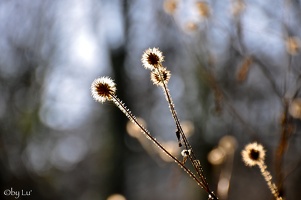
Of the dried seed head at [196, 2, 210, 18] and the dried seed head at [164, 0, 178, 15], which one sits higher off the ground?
the dried seed head at [164, 0, 178, 15]

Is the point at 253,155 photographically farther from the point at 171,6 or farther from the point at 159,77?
the point at 171,6

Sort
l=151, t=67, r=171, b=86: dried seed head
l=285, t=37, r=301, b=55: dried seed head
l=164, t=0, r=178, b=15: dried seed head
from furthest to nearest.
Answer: l=164, t=0, r=178, b=15: dried seed head
l=285, t=37, r=301, b=55: dried seed head
l=151, t=67, r=171, b=86: dried seed head

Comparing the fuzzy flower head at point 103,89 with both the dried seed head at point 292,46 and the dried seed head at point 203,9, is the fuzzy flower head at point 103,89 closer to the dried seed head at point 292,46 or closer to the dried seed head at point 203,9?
the dried seed head at point 292,46

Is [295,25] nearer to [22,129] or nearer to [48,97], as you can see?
[22,129]

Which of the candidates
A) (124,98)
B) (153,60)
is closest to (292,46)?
(153,60)

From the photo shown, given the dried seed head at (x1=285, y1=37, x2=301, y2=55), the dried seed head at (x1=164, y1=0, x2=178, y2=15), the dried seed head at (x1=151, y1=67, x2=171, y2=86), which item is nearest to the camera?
the dried seed head at (x1=151, y1=67, x2=171, y2=86)

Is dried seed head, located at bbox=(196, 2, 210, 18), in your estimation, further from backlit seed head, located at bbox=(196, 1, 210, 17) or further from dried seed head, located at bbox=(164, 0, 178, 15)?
dried seed head, located at bbox=(164, 0, 178, 15)

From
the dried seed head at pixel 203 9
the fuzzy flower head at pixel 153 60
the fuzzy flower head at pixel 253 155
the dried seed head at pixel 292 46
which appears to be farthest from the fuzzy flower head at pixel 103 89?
the dried seed head at pixel 203 9

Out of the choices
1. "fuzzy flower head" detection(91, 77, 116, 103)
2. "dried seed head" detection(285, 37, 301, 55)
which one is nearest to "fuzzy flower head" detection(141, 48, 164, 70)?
→ "fuzzy flower head" detection(91, 77, 116, 103)
